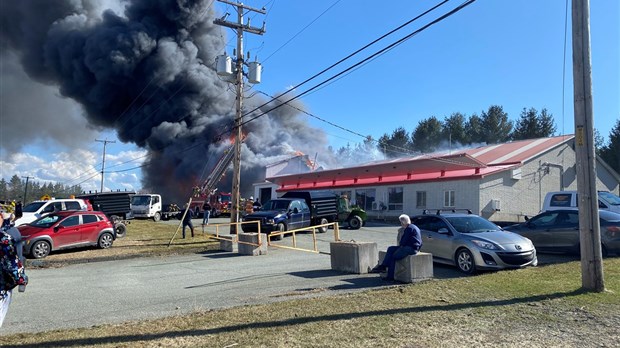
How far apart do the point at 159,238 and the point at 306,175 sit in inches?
820

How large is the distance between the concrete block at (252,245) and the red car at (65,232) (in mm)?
5407

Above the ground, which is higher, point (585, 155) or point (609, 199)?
point (585, 155)

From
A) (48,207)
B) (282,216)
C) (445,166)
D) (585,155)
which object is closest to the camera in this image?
(585,155)

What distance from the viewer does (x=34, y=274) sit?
1191 cm

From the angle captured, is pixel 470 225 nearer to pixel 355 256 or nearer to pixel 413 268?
pixel 413 268

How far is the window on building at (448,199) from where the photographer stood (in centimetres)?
2691

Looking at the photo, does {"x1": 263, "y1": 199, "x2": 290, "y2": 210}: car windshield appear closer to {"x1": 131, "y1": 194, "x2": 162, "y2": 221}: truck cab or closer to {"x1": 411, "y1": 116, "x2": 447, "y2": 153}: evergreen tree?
{"x1": 131, "y1": 194, "x2": 162, "y2": 221}: truck cab

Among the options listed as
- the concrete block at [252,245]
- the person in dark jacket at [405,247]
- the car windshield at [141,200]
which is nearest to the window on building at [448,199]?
the concrete block at [252,245]

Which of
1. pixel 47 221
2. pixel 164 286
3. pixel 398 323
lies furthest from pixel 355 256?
pixel 47 221

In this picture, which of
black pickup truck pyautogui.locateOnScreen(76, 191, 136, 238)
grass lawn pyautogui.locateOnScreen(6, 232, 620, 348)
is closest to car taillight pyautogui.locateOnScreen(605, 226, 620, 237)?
grass lawn pyautogui.locateOnScreen(6, 232, 620, 348)

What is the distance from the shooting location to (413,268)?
9.21 meters

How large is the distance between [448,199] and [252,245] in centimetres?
1559

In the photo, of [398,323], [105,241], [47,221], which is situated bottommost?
[398,323]

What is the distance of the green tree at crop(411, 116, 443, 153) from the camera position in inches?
2960
